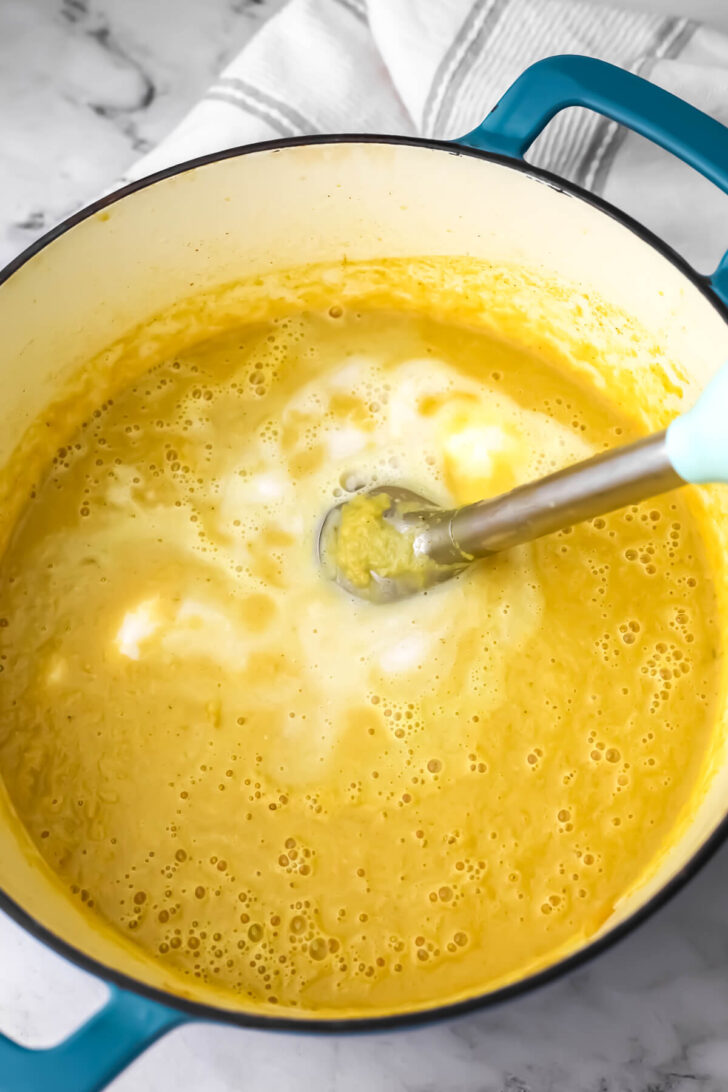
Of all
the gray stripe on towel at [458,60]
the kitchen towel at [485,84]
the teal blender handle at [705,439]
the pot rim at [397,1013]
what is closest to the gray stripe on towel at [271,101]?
the kitchen towel at [485,84]

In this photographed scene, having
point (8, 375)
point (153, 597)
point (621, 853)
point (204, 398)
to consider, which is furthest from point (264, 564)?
point (621, 853)

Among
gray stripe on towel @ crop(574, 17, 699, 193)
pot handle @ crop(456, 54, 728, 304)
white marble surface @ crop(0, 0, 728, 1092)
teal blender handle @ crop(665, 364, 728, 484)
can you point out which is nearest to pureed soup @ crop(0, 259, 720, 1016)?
white marble surface @ crop(0, 0, 728, 1092)

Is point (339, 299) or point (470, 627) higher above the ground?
point (339, 299)

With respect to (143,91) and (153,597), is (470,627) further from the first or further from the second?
(143,91)

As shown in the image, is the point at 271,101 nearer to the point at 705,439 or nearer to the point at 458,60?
the point at 458,60

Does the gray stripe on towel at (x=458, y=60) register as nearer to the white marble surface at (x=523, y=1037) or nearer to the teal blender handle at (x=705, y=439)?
the teal blender handle at (x=705, y=439)

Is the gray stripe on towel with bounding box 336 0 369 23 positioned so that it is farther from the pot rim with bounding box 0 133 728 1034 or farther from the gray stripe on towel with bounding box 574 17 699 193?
the pot rim with bounding box 0 133 728 1034

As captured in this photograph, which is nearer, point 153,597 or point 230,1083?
point 230,1083
